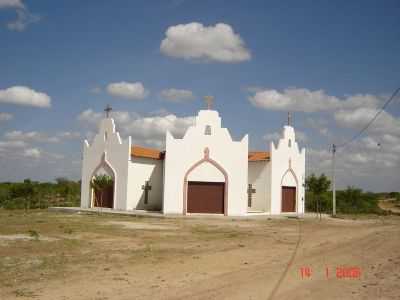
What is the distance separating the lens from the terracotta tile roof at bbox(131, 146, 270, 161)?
33338 mm

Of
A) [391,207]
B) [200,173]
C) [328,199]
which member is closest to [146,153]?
[200,173]

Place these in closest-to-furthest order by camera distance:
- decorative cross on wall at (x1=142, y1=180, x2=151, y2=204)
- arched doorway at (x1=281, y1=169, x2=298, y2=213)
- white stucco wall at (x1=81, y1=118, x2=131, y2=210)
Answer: white stucco wall at (x1=81, y1=118, x2=131, y2=210) → decorative cross on wall at (x1=142, y1=180, x2=151, y2=204) → arched doorway at (x1=281, y1=169, x2=298, y2=213)

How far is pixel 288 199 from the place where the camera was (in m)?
35.4

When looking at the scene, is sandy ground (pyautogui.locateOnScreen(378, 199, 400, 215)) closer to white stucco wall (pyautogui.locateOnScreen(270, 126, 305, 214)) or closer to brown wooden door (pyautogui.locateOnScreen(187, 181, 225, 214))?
white stucco wall (pyautogui.locateOnScreen(270, 126, 305, 214))

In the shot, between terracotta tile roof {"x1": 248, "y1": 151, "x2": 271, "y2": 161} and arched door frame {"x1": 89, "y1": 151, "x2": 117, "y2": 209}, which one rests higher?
terracotta tile roof {"x1": 248, "y1": 151, "x2": 271, "y2": 161}

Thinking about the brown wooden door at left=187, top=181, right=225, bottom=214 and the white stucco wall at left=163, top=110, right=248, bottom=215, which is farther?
the brown wooden door at left=187, top=181, right=225, bottom=214

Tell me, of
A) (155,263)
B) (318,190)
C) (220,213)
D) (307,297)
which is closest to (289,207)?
(318,190)

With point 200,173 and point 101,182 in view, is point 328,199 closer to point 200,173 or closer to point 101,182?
point 200,173

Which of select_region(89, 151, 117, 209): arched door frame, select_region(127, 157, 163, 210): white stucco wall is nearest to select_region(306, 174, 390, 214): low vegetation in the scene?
select_region(127, 157, 163, 210): white stucco wall

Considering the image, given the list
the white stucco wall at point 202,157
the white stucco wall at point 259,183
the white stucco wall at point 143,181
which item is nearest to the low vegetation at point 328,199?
the white stucco wall at point 259,183

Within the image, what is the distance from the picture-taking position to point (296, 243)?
16.8 meters

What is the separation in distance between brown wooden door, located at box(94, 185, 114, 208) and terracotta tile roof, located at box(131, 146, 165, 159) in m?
3.04

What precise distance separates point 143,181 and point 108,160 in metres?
3.01

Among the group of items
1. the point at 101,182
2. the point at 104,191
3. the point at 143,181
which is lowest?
the point at 104,191
